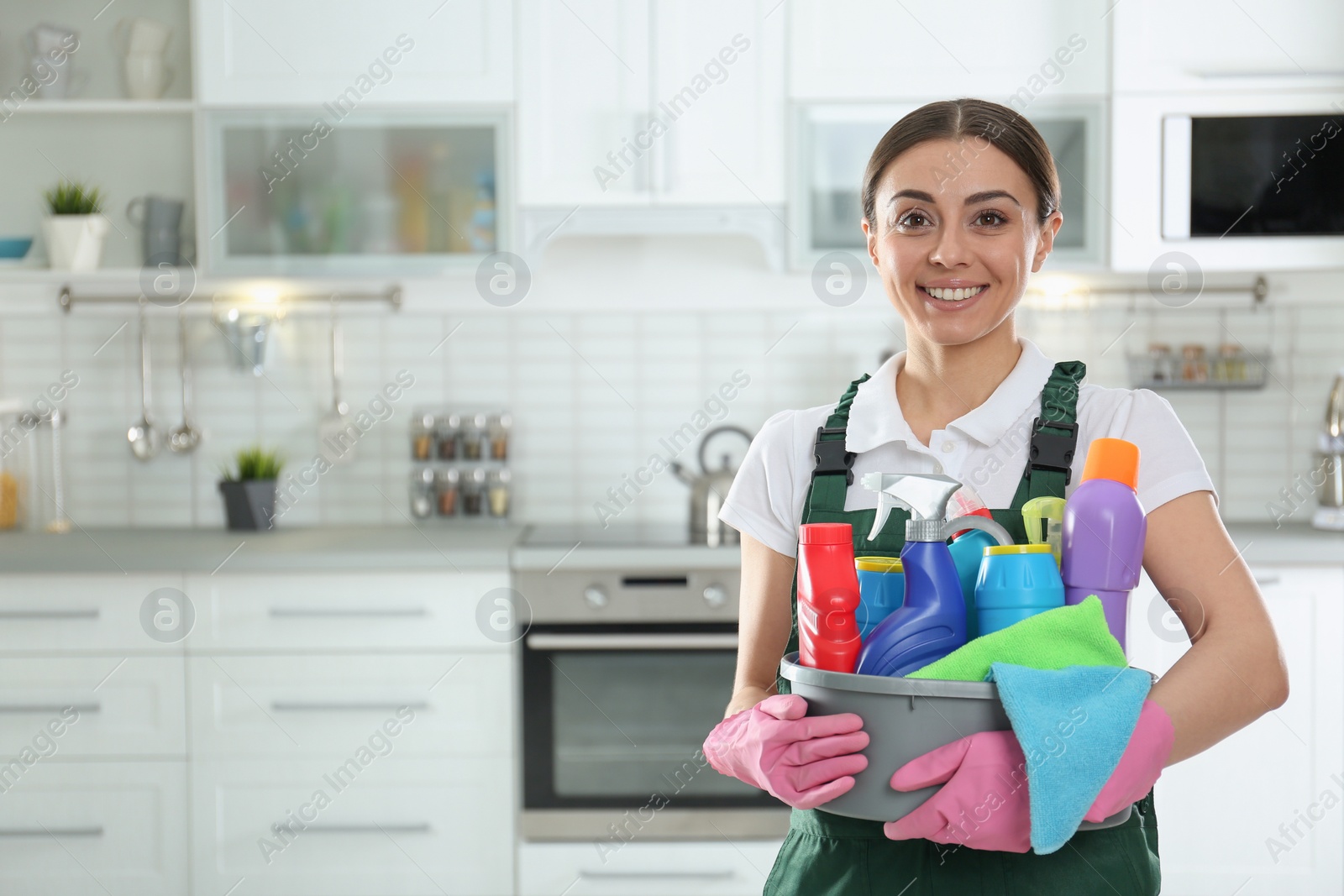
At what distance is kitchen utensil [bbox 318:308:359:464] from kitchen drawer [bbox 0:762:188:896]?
79 cm

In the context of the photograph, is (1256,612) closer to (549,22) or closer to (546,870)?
(546,870)

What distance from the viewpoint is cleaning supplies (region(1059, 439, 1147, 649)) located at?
2.27 feet

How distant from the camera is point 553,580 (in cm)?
214

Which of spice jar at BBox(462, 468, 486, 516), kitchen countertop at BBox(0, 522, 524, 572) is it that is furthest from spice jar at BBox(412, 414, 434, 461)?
kitchen countertop at BBox(0, 522, 524, 572)

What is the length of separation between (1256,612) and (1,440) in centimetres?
275

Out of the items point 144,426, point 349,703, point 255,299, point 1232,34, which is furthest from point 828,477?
point 144,426

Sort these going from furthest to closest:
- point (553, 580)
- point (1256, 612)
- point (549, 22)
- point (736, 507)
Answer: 1. point (549, 22)
2. point (553, 580)
3. point (736, 507)
4. point (1256, 612)

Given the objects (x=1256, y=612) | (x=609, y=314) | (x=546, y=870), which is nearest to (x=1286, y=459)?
(x=609, y=314)

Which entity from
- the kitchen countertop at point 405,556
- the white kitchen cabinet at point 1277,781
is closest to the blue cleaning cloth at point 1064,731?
the kitchen countertop at point 405,556

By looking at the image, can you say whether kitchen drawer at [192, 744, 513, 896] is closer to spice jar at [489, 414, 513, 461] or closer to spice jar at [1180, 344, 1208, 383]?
spice jar at [489, 414, 513, 461]

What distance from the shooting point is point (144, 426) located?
263 cm

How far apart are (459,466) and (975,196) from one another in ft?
6.08

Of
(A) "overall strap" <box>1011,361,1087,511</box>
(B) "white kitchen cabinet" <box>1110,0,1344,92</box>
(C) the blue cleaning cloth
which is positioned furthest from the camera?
(B) "white kitchen cabinet" <box>1110,0,1344,92</box>

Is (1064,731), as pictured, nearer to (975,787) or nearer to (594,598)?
(975,787)
